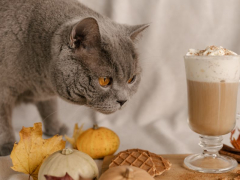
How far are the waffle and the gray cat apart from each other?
177mm

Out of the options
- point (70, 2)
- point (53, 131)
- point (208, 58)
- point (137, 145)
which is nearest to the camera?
point (208, 58)

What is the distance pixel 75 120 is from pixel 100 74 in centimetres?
81

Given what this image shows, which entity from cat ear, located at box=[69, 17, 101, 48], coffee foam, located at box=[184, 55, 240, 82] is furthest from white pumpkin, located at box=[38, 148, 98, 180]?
coffee foam, located at box=[184, 55, 240, 82]

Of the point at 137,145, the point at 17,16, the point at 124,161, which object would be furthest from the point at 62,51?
the point at 137,145

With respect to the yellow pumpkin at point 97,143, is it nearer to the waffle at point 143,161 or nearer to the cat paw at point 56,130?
the waffle at point 143,161

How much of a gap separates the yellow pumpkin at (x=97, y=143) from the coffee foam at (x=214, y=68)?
0.43 metres

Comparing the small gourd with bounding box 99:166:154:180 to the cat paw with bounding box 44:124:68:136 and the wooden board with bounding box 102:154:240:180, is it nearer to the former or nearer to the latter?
the wooden board with bounding box 102:154:240:180

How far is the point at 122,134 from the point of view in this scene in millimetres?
1692

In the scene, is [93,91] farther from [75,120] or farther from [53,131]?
[75,120]

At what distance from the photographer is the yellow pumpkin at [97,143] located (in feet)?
4.28

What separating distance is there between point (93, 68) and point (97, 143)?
1.13 feet

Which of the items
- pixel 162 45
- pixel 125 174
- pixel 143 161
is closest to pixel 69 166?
pixel 125 174

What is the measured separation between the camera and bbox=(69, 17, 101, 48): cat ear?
105cm

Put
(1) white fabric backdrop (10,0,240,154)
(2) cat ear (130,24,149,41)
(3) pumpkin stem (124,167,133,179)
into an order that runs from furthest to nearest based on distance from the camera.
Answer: (1) white fabric backdrop (10,0,240,154), (2) cat ear (130,24,149,41), (3) pumpkin stem (124,167,133,179)
